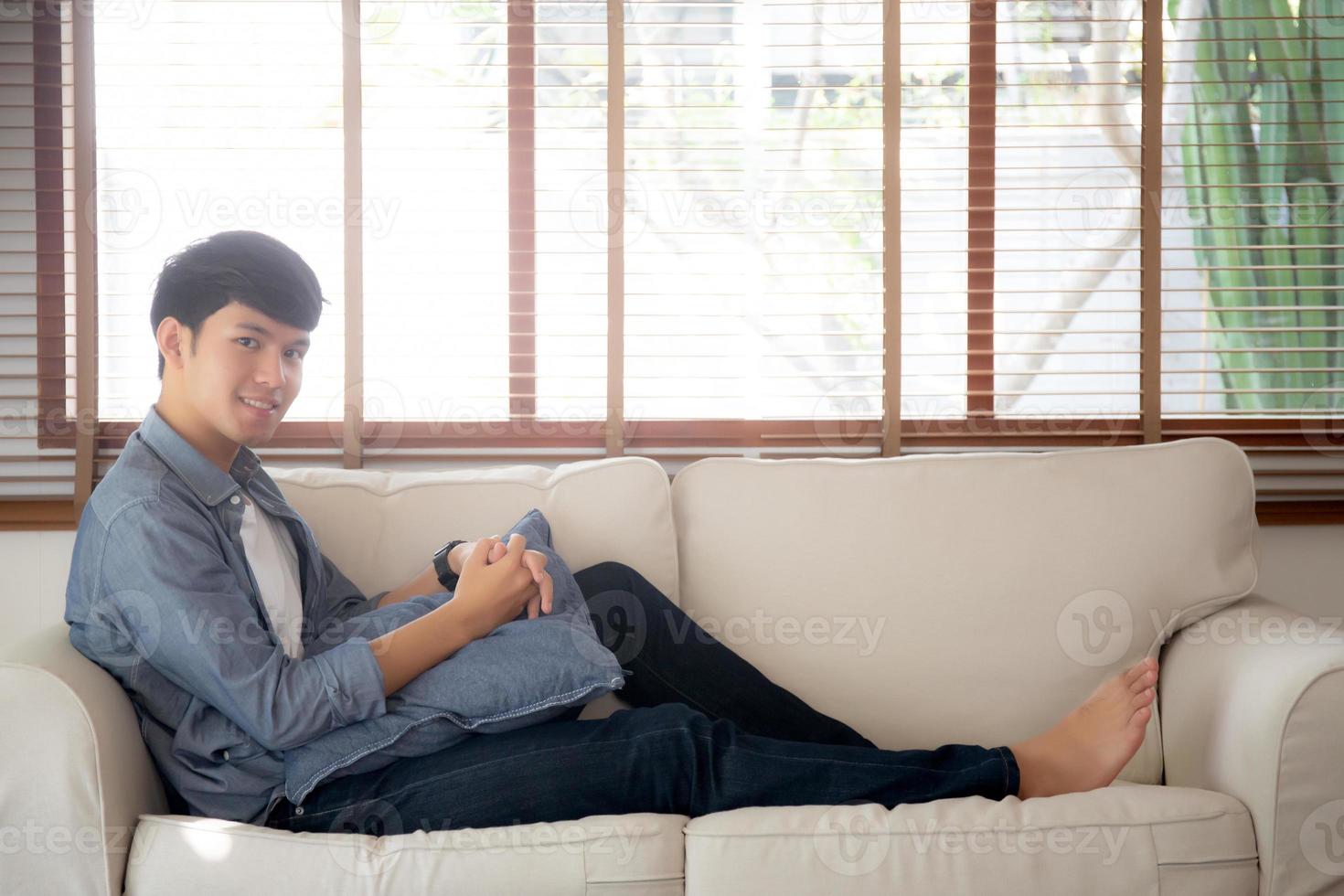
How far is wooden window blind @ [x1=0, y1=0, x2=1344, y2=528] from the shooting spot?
2.09 metres

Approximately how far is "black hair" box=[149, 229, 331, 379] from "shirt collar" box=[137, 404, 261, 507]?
12 cm

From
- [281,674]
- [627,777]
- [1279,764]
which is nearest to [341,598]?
[281,674]

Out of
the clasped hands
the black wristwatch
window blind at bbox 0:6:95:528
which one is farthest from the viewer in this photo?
window blind at bbox 0:6:95:528

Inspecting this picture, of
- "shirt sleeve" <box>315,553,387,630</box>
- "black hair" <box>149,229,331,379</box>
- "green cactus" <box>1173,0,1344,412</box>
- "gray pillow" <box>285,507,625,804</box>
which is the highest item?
"green cactus" <box>1173,0,1344,412</box>

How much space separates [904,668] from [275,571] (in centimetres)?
102

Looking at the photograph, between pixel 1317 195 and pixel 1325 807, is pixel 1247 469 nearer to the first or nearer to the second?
pixel 1325 807

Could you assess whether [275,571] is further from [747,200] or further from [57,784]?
[747,200]

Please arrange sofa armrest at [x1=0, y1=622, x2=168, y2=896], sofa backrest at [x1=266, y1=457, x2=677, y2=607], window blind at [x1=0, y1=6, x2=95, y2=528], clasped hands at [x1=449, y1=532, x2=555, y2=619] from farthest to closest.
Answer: window blind at [x1=0, y1=6, x2=95, y2=528] < sofa backrest at [x1=266, y1=457, x2=677, y2=607] < clasped hands at [x1=449, y1=532, x2=555, y2=619] < sofa armrest at [x1=0, y1=622, x2=168, y2=896]

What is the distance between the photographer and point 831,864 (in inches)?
47.3

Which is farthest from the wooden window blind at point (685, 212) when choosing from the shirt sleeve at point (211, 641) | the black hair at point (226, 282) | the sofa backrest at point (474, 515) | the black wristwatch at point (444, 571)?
the shirt sleeve at point (211, 641)

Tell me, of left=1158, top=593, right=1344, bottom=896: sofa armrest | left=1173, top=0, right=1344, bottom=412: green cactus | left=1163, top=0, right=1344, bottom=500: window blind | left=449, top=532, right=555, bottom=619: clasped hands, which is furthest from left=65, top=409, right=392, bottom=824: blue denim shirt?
left=1173, top=0, right=1344, bottom=412: green cactus

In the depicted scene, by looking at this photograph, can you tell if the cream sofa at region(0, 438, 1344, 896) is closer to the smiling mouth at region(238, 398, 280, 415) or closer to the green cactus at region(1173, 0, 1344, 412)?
the smiling mouth at region(238, 398, 280, 415)

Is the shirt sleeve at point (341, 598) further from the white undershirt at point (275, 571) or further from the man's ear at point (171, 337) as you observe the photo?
the man's ear at point (171, 337)

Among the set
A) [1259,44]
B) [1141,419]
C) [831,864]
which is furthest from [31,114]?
[1259,44]
